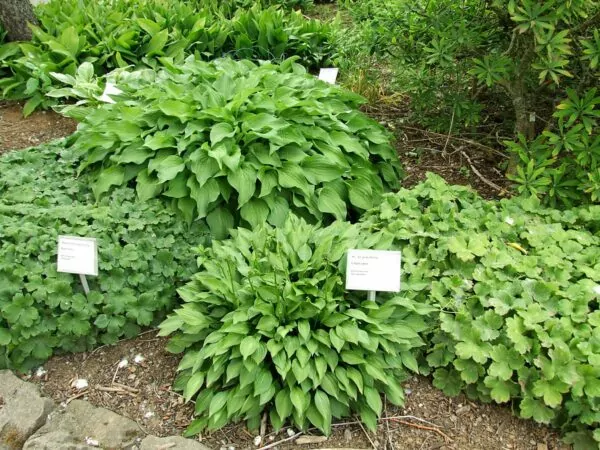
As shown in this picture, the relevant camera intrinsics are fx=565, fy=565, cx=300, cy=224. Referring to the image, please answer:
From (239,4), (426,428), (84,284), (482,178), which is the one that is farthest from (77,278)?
(239,4)

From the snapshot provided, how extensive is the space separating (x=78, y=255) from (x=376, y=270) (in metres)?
1.38

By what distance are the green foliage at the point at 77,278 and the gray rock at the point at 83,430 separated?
37cm

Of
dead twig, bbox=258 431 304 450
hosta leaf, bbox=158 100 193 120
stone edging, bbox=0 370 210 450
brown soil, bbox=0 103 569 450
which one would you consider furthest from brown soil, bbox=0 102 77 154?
dead twig, bbox=258 431 304 450

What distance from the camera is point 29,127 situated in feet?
14.8

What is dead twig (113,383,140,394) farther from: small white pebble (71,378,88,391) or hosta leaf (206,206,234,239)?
hosta leaf (206,206,234,239)

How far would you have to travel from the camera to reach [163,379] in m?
2.73

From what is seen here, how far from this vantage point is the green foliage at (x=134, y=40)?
4746 millimetres

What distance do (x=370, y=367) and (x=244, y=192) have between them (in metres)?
1.17

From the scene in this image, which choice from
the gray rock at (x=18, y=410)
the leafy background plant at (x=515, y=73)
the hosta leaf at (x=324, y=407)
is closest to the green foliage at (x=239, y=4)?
the leafy background plant at (x=515, y=73)

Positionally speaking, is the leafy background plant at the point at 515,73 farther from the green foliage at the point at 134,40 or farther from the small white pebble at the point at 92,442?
the small white pebble at the point at 92,442

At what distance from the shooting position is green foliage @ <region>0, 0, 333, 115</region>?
4746 millimetres

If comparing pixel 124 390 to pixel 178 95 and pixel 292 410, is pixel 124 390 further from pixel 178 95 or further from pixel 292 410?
pixel 178 95

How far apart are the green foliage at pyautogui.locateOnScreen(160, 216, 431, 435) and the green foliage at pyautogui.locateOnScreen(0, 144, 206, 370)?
278 millimetres

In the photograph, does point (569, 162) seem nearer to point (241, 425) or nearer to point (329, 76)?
point (329, 76)
